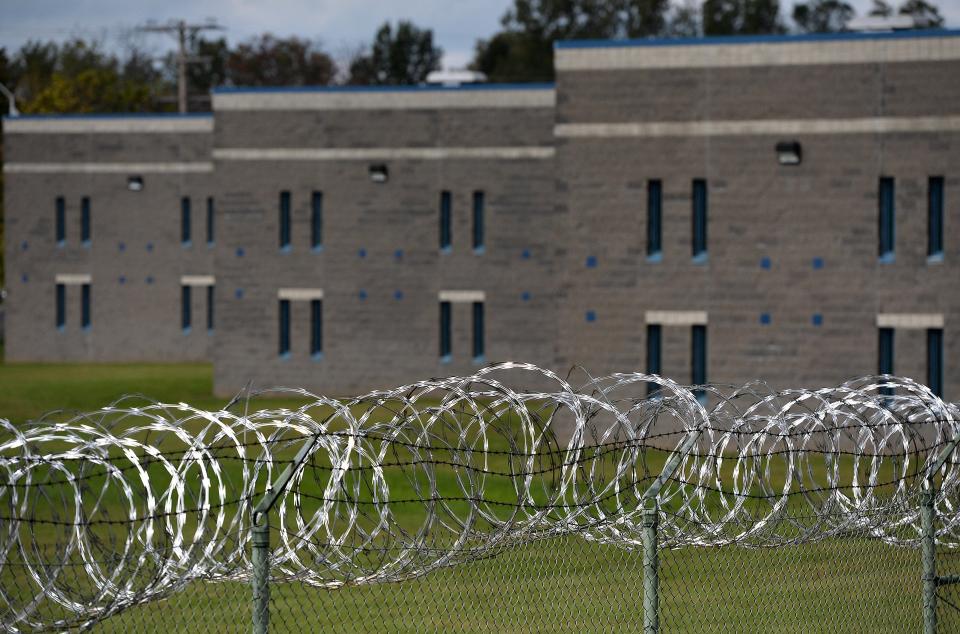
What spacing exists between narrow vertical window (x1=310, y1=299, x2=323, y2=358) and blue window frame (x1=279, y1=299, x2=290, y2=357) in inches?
23.8

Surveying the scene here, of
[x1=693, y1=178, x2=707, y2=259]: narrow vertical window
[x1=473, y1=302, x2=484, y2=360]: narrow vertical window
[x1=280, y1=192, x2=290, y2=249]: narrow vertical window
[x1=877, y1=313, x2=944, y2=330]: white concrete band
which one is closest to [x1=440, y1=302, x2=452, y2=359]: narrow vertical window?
[x1=473, y1=302, x2=484, y2=360]: narrow vertical window

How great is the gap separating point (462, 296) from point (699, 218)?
12.7m

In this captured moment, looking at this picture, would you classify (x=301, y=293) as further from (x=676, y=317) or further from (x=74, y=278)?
(x=74, y=278)

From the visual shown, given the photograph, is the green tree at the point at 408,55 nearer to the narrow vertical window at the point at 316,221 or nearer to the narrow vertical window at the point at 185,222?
the narrow vertical window at the point at 185,222

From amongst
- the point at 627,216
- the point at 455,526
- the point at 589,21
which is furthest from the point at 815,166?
the point at 589,21

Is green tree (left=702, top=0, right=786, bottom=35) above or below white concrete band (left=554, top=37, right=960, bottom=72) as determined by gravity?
above

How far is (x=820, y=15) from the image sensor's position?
101000 mm

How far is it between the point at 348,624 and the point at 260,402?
25.4 meters

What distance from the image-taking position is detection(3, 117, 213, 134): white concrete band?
52094 mm

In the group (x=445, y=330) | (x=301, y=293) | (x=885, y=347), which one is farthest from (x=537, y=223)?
(x=885, y=347)

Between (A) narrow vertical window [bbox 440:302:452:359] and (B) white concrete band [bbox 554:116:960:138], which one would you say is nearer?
(B) white concrete band [bbox 554:116:960:138]

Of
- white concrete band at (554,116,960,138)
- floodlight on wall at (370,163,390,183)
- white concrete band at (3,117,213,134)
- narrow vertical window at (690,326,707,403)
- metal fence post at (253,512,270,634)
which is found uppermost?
white concrete band at (3,117,213,134)

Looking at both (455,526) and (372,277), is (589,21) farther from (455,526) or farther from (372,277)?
(455,526)

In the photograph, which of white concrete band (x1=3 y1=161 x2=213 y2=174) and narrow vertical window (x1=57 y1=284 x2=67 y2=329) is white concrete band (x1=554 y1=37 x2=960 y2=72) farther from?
narrow vertical window (x1=57 y1=284 x2=67 y2=329)
